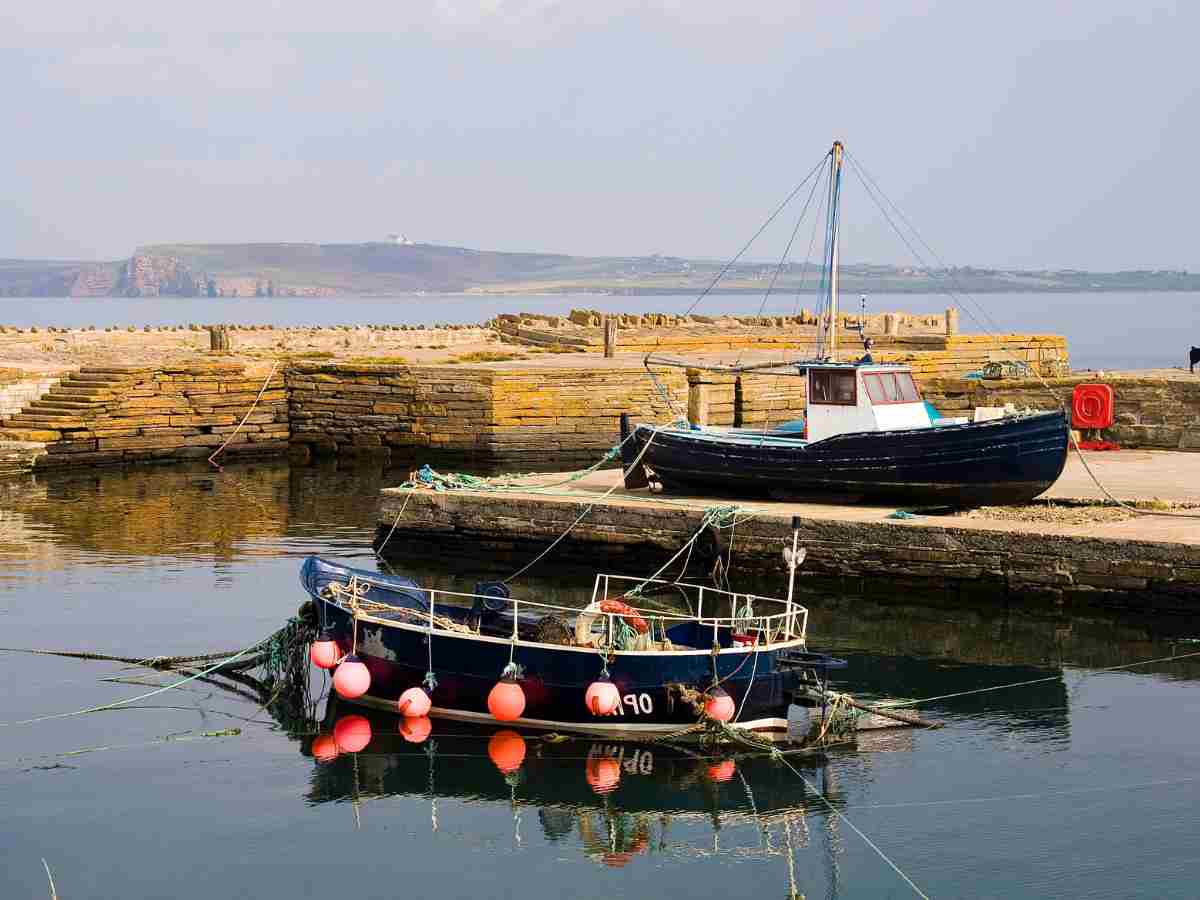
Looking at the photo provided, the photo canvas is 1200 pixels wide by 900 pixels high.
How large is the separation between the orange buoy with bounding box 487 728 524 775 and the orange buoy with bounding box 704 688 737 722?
Result: 1.91 m

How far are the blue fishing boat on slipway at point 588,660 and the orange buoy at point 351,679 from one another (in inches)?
11.1

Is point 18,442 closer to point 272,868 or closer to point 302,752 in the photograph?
point 302,752

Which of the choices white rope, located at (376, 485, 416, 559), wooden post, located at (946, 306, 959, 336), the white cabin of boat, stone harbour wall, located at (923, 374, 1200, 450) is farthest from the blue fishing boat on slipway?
wooden post, located at (946, 306, 959, 336)

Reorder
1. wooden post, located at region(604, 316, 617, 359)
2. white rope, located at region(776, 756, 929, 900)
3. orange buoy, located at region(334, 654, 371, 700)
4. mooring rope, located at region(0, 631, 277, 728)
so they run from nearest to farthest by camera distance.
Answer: white rope, located at region(776, 756, 929, 900), orange buoy, located at region(334, 654, 371, 700), mooring rope, located at region(0, 631, 277, 728), wooden post, located at region(604, 316, 617, 359)

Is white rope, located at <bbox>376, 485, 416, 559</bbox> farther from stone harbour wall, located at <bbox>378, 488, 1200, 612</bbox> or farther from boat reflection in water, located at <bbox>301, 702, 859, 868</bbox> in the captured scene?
boat reflection in water, located at <bbox>301, 702, 859, 868</bbox>

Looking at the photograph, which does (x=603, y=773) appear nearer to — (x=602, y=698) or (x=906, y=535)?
(x=602, y=698)

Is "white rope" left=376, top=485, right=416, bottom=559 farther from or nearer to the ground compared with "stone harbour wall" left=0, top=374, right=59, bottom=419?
nearer to the ground

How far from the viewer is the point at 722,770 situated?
16.4m

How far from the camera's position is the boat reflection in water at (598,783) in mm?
15039

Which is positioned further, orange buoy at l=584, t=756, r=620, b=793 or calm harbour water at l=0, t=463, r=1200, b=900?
orange buoy at l=584, t=756, r=620, b=793

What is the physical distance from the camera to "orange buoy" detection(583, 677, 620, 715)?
16.4 metres

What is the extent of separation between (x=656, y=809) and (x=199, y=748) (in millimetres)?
4880

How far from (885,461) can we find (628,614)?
847 cm

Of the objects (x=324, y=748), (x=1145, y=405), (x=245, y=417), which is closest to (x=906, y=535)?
(x=324, y=748)
